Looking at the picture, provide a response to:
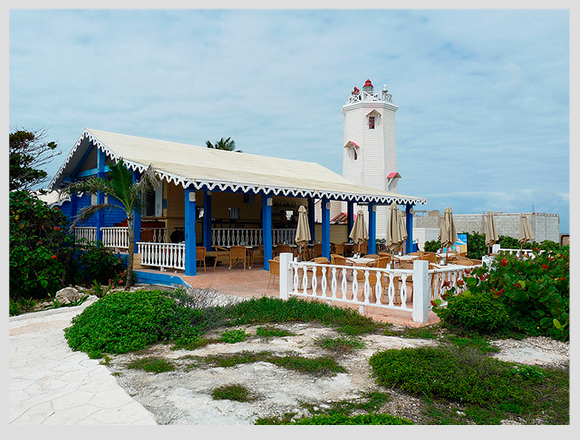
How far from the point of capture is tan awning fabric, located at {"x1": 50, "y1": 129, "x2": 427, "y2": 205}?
1284 centimetres

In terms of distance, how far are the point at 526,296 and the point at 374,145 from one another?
24.8m

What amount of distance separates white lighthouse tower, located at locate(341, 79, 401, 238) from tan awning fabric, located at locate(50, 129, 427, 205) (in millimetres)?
7939

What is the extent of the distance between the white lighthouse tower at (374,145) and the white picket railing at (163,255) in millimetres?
19033

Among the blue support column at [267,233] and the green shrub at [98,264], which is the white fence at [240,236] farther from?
the green shrub at [98,264]

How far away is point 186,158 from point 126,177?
5.08 meters

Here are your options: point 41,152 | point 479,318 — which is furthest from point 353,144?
point 479,318

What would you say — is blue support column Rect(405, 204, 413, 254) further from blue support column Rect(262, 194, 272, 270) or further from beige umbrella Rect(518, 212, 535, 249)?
blue support column Rect(262, 194, 272, 270)

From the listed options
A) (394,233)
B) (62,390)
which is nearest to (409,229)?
(394,233)

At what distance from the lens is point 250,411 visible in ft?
12.6

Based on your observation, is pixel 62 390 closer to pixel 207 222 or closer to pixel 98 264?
pixel 98 264

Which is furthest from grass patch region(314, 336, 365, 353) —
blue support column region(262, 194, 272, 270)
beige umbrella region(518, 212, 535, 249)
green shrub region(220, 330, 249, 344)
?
beige umbrella region(518, 212, 535, 249)

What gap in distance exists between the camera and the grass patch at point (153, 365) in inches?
198

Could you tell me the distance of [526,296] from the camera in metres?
6.73

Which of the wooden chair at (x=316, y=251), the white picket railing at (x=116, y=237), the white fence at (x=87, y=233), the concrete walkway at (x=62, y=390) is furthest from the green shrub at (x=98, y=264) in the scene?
the concrete walkway at (x=62, y=390)
